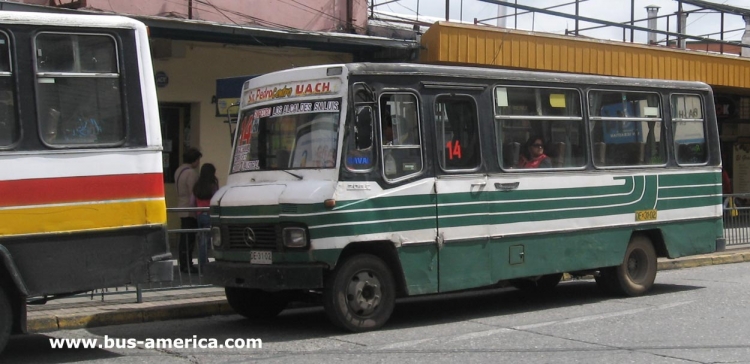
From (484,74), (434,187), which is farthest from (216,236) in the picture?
(484,74)

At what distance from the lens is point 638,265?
12.7 meters

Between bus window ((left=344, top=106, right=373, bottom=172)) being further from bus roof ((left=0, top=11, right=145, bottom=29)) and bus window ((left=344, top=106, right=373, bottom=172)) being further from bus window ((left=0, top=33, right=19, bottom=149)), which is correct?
bus window ((left=0, top=33, right=19, bottom=149))

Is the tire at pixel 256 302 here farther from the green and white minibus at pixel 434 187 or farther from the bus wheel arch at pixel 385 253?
the bus wheel arch at pixel 385 253

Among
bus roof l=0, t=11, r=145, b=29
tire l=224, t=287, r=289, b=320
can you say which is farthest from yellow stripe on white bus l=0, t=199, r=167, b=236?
tire l=224, t=287, r=289, b=320

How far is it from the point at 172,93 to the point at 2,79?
8.54 metres

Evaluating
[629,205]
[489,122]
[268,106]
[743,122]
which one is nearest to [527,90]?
[489,122]

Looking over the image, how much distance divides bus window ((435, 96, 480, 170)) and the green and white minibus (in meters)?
0.02

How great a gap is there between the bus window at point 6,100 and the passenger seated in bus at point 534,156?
18.2ft

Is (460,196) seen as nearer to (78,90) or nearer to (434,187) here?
(434,187)

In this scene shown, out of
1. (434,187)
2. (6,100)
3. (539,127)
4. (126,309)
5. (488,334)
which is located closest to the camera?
(6,100)

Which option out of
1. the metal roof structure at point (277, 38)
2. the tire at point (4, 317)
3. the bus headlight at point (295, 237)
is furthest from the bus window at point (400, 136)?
the metal roof structure at point (277, 38)

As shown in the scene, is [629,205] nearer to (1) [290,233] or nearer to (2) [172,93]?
(1) [290,233]

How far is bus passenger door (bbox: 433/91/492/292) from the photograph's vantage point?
1040 centimetres

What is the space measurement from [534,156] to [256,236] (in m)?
3.47
